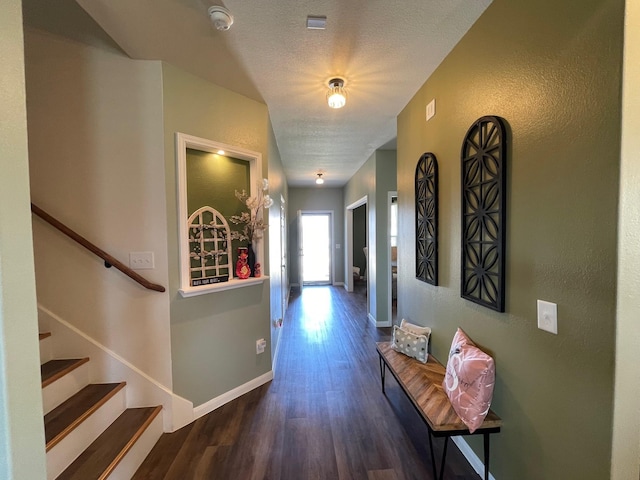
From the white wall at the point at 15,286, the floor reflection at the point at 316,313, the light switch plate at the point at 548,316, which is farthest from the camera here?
the floor reflection at the point at 316,313

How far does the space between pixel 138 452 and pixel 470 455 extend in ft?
6.81

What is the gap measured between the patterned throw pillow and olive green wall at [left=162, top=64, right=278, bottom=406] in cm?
124

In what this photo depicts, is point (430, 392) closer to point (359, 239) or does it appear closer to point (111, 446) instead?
point (111, 446)

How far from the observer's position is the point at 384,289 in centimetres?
412

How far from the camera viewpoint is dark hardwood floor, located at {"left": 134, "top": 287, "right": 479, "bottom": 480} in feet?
5.31

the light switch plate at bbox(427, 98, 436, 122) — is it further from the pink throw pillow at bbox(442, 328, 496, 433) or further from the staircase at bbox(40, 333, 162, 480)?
the staircase at bbox(40, 333, 162, 480)

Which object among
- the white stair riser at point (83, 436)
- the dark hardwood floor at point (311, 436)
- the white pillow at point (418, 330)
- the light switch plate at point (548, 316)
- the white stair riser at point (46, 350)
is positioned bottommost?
the dark hardwood floor at point (311, 436)

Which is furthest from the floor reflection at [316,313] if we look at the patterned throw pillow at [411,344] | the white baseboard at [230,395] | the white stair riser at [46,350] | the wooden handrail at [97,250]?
the white stair riser at [46,350]

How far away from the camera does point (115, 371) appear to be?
6.03 feet

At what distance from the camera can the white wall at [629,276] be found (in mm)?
868

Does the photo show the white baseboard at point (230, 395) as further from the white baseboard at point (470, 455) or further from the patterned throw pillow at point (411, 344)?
the white baseboard at point (470, 455)

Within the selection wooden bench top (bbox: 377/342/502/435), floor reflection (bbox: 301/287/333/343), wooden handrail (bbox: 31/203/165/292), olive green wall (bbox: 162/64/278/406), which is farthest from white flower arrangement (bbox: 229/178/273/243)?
floor reflection (bbox: 301/287/333/343)

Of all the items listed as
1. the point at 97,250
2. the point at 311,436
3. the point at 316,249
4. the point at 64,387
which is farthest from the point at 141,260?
the point at 316,249

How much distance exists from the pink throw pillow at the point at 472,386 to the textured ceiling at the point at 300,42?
1918 mm
